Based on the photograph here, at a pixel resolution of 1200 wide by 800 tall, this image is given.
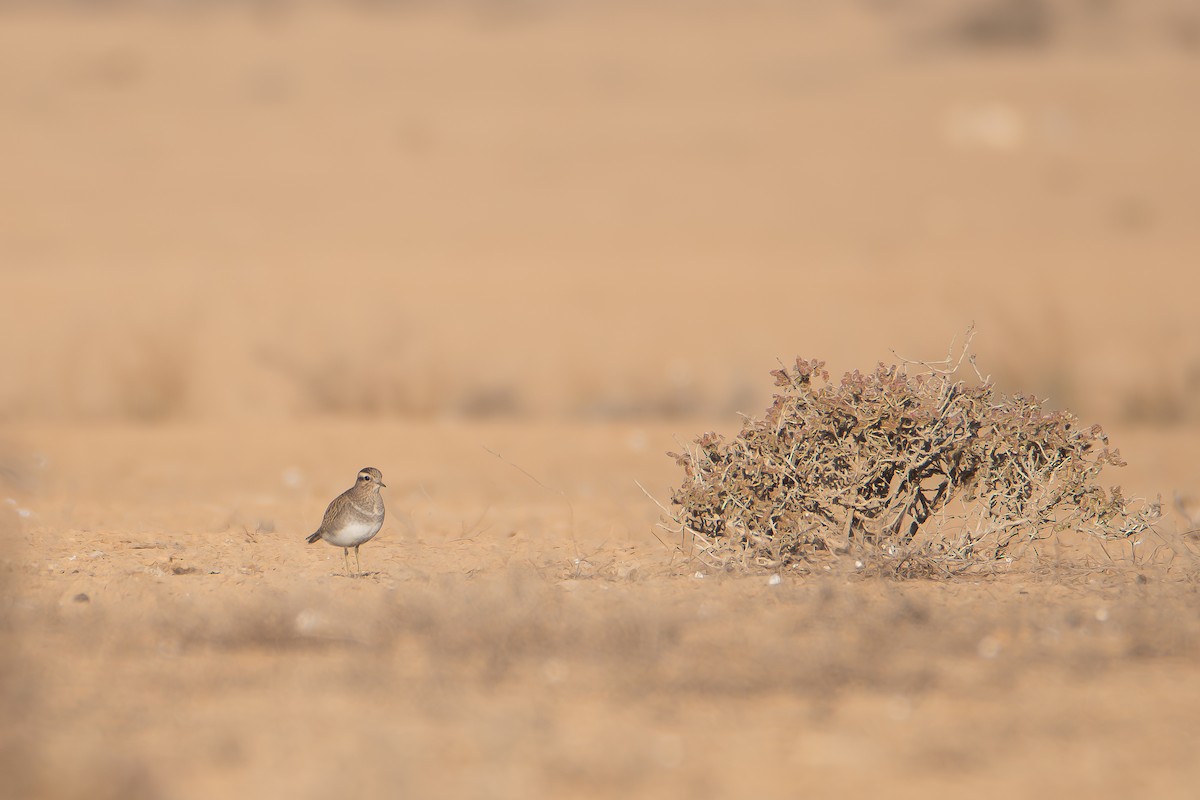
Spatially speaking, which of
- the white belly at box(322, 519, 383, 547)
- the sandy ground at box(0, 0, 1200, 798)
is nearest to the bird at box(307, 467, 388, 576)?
the white belly at box(322, 519, 383, 547)

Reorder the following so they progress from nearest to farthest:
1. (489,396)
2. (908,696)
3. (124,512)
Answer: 1. (908,696)
2. (124,512)
3. (489,396)

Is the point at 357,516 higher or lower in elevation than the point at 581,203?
lower

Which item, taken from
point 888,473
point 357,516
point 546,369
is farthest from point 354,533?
point 546,369

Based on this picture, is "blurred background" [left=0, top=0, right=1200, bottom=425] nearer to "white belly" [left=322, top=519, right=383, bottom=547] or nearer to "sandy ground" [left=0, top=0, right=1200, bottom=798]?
"sandy ground" [left=0, top=0, right=1200, bottom=798]

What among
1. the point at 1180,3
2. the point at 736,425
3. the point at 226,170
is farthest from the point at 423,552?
the point at 1180,3

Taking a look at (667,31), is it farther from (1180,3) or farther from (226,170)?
(226,170)

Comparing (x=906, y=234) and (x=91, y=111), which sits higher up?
(x=91, y=111)

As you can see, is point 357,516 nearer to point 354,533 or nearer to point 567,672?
point 354,533
